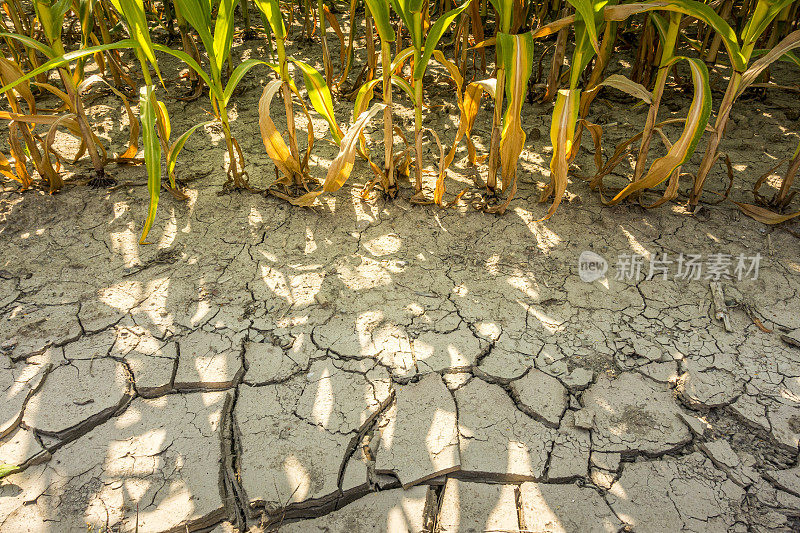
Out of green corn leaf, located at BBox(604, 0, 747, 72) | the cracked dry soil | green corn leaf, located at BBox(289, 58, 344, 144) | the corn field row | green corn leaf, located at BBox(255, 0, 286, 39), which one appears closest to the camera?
the cracked dry soil

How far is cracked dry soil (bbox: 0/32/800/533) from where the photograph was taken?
1417mm

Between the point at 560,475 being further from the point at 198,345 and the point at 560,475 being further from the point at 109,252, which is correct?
the point at 109,252

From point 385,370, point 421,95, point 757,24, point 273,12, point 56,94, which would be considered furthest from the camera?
point 56,94

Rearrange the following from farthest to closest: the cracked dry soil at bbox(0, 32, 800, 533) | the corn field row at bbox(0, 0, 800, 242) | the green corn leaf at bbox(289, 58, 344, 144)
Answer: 1. the green corn leaf at bbox(289, 58, 344, 144)
2. the corn field row at bbox(0, 0, 800, 242)
3. the cracked dry soil at bbox(0, 32, 800, 533)

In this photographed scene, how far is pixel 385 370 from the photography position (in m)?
1.73

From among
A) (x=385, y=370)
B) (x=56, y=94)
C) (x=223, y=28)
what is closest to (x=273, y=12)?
(x=223, y=28)

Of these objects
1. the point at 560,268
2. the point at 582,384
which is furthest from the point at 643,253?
the point at 582,384

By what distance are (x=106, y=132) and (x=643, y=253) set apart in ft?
9.13

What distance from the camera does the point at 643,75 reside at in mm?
2744

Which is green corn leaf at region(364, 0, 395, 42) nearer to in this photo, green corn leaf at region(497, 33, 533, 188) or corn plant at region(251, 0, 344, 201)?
corn plant at region(251, 0, 344, 201)

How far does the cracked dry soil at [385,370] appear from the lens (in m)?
1.42

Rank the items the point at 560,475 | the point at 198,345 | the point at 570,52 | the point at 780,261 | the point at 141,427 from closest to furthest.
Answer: the point at 560,475
the point at 141,427
the point at 198,345
the point at 780,261
the point at 570,52

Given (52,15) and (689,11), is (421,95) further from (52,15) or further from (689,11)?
(52,15)

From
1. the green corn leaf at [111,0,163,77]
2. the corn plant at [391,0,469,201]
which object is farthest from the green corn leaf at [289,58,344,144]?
the green corn leaf at [111,0,163,77]
